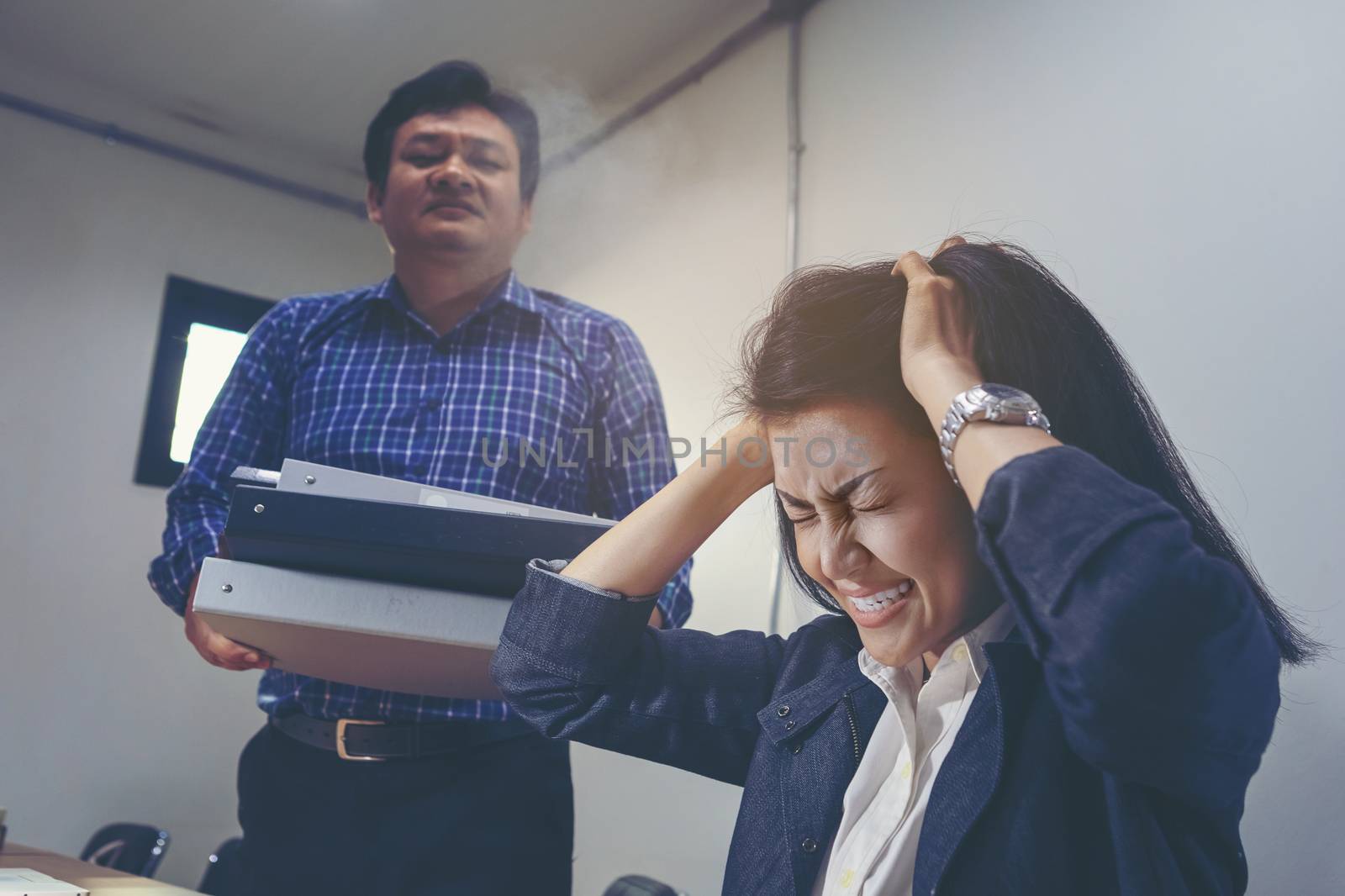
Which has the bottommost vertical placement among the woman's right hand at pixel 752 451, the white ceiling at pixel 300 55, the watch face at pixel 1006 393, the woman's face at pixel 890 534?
the woman's face at pixel 890 534

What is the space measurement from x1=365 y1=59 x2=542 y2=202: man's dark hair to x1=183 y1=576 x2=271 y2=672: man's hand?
82 centimetres

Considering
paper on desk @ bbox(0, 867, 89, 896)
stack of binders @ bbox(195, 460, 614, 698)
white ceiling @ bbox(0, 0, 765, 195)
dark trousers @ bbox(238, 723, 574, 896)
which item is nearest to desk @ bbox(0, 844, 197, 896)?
paper on desk @ bbox(0, 867, 89, 896)

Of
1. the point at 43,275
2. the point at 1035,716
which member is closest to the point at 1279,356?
the point at 1035,716

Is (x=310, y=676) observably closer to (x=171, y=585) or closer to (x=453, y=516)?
(x=171, y=585)

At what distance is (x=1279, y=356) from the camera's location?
100 centimetres

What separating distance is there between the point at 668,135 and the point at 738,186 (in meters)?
0.28

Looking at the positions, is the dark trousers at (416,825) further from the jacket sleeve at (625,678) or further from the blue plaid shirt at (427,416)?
the jacket sleeve at (625,678)

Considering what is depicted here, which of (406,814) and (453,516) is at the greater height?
(453,516)

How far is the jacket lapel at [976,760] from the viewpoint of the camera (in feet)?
2.05

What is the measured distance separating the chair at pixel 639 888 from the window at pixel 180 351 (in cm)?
183

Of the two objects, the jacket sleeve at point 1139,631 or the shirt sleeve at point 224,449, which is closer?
the jacket sleeve at point 1139,631

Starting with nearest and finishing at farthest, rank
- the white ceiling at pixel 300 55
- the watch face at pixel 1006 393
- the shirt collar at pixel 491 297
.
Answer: the watch face at pixel 1006 393 → the shirt collar at pixel 491 297 → the white ceiling at pixel 300 55

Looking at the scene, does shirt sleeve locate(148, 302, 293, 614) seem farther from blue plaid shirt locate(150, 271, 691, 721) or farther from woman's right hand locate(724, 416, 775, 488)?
woman's right hand locate(724, 416, 775, 488)

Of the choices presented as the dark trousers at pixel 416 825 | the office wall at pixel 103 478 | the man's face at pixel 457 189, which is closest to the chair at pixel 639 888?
the dark trousers at pixel 416 825
